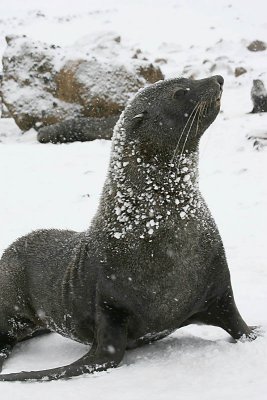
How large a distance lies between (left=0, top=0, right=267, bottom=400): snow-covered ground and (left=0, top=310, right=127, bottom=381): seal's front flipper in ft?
0.26

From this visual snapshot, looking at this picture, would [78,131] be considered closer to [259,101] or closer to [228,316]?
[259,101]

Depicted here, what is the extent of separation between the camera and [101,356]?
376 cm

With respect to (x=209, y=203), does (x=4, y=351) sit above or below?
above

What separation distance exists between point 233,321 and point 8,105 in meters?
11.2

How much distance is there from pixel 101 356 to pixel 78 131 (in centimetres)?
930

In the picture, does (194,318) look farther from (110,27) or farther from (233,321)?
(110,27)

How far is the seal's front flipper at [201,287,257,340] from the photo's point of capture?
4.00m

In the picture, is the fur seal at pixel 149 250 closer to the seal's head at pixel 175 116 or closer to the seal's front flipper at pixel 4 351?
the seal's head at pixel 175 116

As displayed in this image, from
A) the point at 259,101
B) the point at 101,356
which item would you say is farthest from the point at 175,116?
the point at 259,101

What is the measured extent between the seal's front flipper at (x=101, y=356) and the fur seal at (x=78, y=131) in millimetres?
8869

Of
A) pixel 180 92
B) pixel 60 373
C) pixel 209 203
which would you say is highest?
pixel 180 92

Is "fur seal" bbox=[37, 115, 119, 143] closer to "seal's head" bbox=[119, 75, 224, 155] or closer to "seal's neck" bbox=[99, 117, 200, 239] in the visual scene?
"seal's head" bbox=[119, 75, 224, 155]

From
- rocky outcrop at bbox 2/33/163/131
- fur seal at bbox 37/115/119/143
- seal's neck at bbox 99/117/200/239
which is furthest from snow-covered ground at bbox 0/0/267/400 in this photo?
seal's neck at bbox 99/117/200/239

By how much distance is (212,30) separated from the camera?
→ 26.7 m
